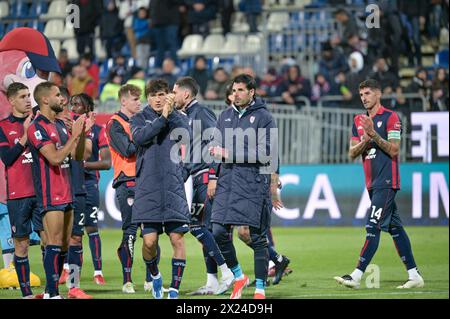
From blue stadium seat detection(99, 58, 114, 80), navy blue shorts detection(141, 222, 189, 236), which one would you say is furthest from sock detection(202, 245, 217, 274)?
blue stadium seat detection(99, 58, 114, 80)

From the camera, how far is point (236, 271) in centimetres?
1112

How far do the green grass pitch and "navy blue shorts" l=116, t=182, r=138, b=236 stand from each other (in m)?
0.72

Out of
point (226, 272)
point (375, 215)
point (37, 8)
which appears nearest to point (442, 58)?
point (37, 8)

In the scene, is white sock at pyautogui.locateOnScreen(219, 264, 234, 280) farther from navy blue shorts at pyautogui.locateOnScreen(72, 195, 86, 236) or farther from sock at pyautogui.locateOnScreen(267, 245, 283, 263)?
navy blue shorts at pyautogui.locateOnScreen(72, 195, 86, 236)

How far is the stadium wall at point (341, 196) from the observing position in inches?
776

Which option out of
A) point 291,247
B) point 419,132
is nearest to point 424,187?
point 419,132

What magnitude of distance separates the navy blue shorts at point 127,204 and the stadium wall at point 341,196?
775cm

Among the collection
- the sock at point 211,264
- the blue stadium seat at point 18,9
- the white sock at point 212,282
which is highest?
the blue stadium seat at point 18,9

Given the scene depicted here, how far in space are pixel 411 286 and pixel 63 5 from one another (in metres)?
18.2

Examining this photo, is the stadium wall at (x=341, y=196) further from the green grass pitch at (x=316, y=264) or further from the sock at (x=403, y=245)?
the sock at (x=403, y=245)

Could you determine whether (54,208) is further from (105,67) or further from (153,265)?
(105,67)

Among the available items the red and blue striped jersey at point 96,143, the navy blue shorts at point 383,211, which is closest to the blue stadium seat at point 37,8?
the red and blue striped jersey at point 96,143

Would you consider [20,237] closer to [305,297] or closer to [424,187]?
[305,297]

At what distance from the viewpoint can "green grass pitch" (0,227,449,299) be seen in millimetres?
11609
